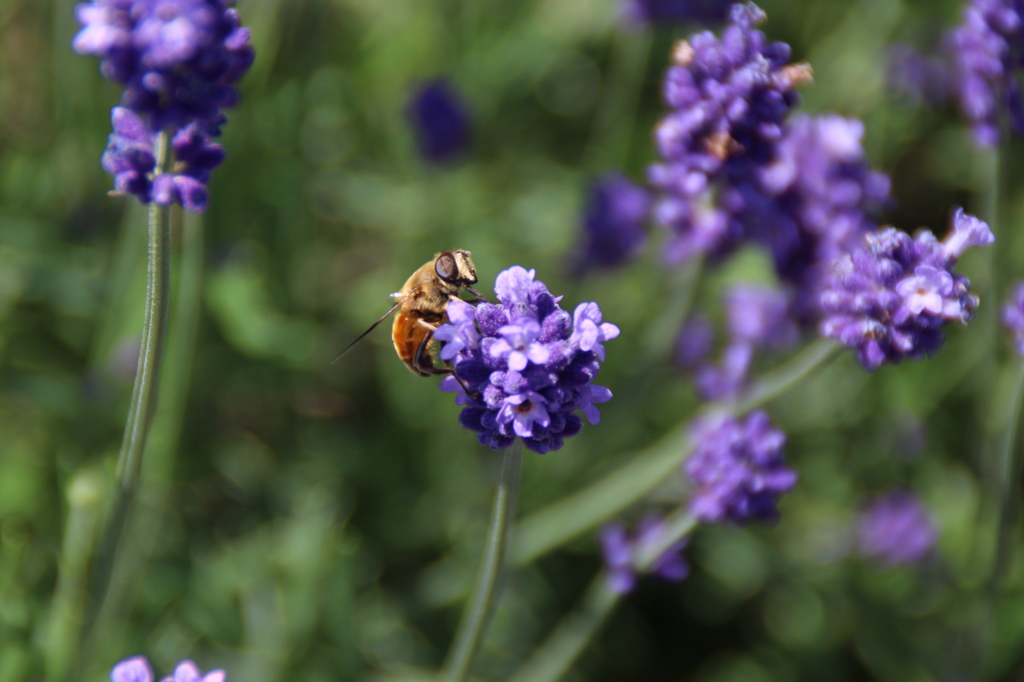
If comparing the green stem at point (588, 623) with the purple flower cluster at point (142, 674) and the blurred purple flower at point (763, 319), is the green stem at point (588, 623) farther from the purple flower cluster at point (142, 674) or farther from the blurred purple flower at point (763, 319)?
the purple flower cluster at point (142, 674)

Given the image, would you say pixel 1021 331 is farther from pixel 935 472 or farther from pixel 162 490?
pixel 162 490

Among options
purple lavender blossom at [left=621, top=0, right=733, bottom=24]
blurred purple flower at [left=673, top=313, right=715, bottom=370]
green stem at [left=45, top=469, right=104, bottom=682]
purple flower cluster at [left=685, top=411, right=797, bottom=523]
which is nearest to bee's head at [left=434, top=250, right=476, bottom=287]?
purple flower cluster at [left=685, top=411, right=797, bottom=523]

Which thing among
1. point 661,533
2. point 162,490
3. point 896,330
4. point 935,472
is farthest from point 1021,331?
point 162,490

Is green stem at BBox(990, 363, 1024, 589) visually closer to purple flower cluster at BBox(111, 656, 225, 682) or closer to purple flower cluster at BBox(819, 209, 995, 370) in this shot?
purple flower cluster at BBox(819, 209, 995, 370)

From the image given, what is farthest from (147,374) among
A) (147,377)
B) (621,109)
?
(621,109)

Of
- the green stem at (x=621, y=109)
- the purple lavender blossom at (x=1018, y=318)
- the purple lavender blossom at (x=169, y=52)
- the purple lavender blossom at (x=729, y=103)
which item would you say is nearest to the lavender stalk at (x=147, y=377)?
the purple lavender blossom at (x=169, y=52)

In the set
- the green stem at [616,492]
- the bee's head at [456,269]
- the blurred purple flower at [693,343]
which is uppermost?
the blurred purple flower at [693,343]
